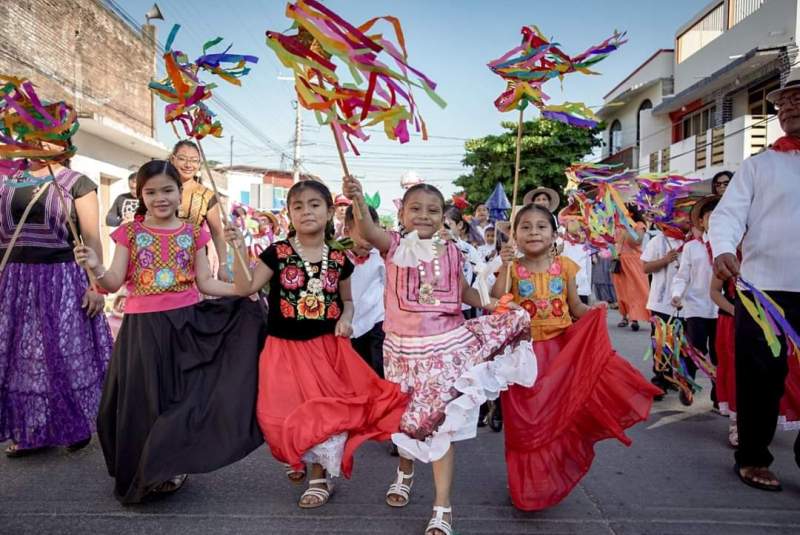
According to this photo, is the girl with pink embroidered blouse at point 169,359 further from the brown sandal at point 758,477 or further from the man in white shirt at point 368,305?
the brown sandal at point 758,477

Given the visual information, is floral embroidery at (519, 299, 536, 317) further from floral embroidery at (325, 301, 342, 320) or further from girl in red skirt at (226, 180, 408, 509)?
floral embroidery at (325, 301, 342, 320)

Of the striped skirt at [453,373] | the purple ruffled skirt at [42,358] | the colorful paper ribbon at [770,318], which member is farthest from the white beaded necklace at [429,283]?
the purple ruffled skirt at [42,358]

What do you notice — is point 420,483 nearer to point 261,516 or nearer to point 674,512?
point 261,516

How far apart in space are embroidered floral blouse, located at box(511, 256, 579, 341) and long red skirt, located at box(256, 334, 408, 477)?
0.92m

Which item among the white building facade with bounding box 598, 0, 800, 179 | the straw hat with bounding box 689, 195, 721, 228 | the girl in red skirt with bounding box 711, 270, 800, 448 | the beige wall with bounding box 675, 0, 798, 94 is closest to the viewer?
the girl in red skirt with bounding box 711, 270, 800, 448

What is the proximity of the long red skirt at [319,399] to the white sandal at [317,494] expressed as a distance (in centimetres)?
25

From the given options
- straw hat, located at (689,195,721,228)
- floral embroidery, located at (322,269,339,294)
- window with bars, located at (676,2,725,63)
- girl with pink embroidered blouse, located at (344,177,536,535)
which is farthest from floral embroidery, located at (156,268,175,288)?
window with bars, located at (676,2,725,63)

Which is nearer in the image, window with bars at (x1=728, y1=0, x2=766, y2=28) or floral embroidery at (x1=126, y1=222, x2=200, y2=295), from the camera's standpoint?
floral embroidery at (x1=126, y1=222, x2=200, y2=295)

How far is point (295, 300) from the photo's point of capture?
332cm

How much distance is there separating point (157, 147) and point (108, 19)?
12.1 ft

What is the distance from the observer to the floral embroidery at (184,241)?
3.46 metres

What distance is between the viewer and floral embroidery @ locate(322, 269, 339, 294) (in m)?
3.38

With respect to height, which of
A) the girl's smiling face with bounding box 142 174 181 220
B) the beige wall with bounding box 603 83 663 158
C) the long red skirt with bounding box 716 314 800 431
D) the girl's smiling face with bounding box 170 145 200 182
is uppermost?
the beige wall with bounding box 603 83 663 158

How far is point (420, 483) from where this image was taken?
141 inches
